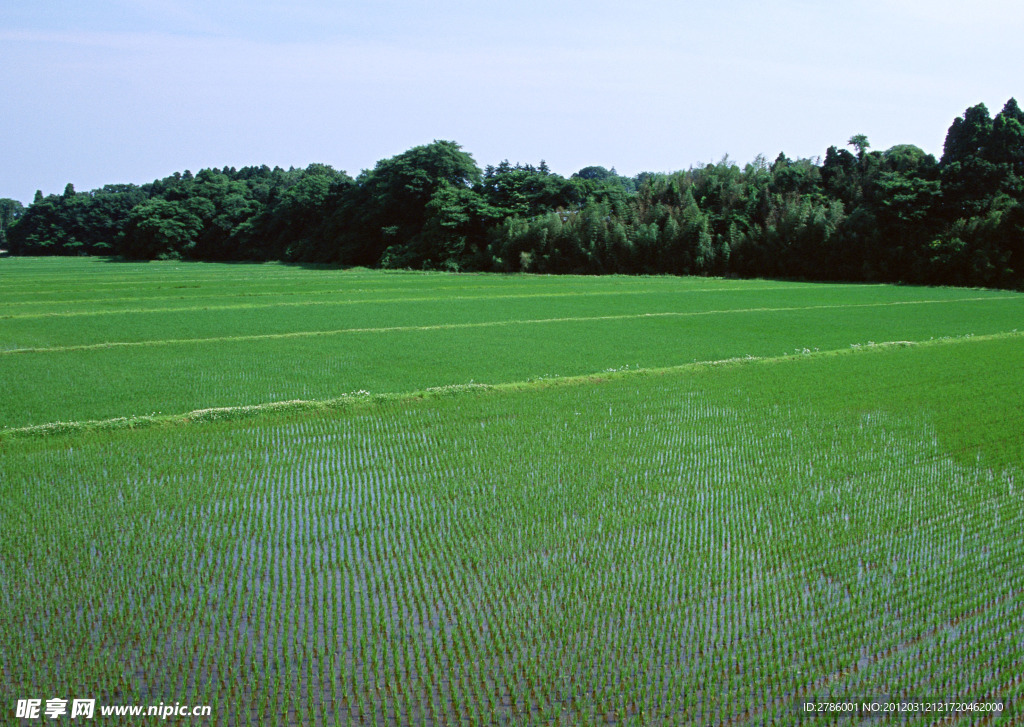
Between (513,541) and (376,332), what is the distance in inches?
515

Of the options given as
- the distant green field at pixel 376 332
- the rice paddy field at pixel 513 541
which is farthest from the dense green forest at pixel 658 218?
the rice paddy field at pixel 513 541

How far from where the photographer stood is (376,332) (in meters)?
18.4

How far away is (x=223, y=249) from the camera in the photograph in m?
70.2

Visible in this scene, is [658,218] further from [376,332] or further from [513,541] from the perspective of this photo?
[513,541]

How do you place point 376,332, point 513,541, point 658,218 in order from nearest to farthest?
point 513,541, point 376,332, point 658,218

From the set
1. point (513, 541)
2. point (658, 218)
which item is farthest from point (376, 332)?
point (658, 218)

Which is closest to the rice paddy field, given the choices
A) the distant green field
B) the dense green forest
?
the distant green field

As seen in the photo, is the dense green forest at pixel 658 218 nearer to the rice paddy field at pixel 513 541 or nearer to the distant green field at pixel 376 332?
the distant green field at pixel 376 332

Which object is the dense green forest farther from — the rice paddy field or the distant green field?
the rice paddy field

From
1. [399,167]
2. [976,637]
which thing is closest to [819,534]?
[976,637]

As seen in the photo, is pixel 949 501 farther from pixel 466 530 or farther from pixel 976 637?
pixel 466 530

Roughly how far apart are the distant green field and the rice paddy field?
0.18 meters

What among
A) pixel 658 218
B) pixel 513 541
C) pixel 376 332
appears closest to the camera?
pixel 513 541

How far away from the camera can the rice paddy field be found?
4.05 meters
